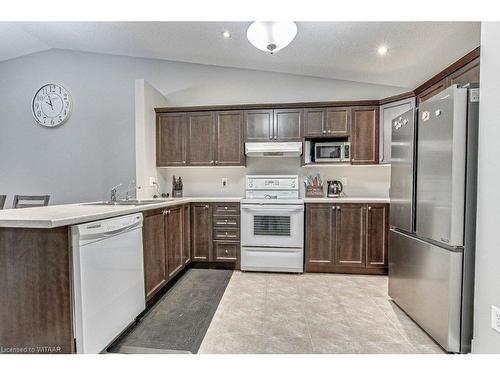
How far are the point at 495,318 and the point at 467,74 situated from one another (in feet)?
6.43

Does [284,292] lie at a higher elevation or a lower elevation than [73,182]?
lower

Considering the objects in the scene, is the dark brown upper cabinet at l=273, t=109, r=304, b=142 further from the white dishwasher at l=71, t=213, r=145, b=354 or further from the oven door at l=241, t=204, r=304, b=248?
the white dishwasher at l=71, t=213, r=145, b=354

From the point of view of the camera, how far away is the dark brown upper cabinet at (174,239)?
102 inches

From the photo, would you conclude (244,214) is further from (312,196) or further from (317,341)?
(317,341)

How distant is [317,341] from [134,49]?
13.7ft

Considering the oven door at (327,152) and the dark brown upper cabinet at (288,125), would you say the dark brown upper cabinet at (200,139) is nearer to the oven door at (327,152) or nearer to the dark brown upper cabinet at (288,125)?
Result: the dark brown upper cabinet at (288,125)

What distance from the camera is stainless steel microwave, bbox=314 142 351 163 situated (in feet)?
10.8

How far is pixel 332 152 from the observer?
3.31 metres

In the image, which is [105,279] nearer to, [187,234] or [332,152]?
[187,234]

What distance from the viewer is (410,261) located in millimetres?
1975

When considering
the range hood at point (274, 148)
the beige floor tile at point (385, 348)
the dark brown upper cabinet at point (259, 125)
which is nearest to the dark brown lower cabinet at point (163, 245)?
the range hood at point (274, 148)

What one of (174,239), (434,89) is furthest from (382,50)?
(174,239)

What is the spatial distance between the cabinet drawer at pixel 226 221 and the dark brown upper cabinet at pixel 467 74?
8.59ft
